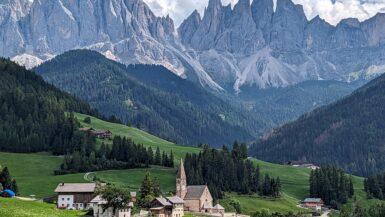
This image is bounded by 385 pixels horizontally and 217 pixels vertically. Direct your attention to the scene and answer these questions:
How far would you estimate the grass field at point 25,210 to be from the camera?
105262 millimetres

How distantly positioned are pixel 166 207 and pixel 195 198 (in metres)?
28.6

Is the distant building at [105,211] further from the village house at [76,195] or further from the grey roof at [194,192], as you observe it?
the grey roof at [194,192]

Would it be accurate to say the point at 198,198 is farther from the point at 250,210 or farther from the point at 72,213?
the point at 72,213

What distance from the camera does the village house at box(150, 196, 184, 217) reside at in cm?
15588

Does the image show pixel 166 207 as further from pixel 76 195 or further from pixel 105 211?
pixel 105 211

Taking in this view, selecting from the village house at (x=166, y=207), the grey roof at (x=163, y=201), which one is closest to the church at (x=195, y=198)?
the village house at (x=166, y=207)

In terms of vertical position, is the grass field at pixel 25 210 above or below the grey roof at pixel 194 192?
below

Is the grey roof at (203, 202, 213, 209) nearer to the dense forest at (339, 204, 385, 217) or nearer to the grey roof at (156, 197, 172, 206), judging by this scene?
the grey roof at (156, 197, 172, 206)

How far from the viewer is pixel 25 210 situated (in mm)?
114375

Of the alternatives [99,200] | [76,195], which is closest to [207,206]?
[76,195]

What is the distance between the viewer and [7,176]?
16212cm

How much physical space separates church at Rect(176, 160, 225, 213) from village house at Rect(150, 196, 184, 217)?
72.8 ft

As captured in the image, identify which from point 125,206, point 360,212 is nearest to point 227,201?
point 360,212

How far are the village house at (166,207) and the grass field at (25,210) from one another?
27321 millimetres
